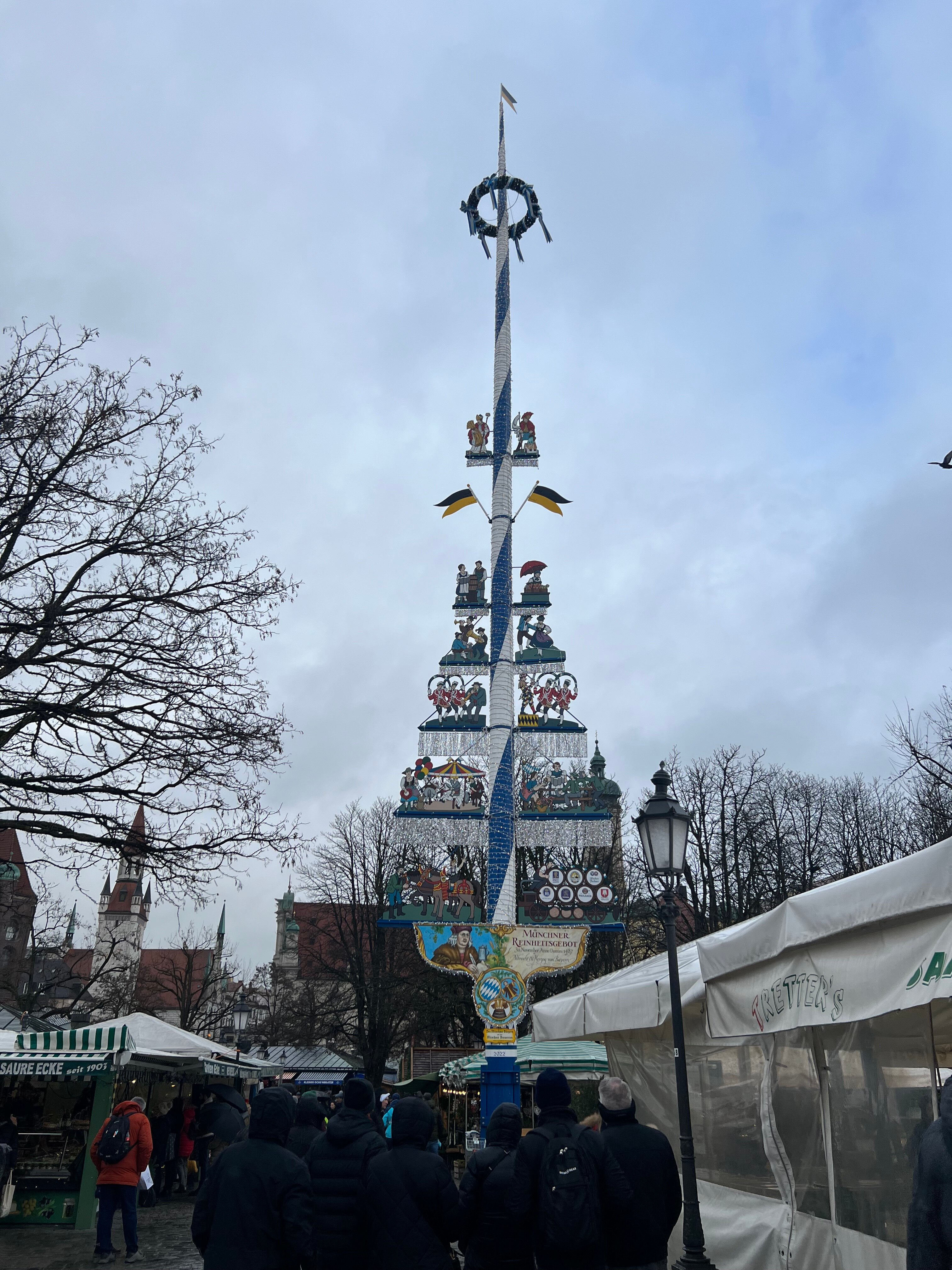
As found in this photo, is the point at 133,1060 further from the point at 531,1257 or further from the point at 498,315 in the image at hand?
the point at 498,315

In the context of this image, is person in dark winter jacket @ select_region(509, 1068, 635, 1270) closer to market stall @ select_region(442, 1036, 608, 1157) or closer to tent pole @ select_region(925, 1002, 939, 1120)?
tent pole @ select_region(925, 1002, 939, 1120)

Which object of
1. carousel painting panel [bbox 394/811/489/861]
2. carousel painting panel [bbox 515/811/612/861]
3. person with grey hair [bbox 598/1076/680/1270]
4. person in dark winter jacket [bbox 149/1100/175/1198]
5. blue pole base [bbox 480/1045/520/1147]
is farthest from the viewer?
carousel painting panel [bbox 515/811/612/861]

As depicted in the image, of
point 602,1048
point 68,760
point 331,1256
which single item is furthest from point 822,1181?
point 602,1048

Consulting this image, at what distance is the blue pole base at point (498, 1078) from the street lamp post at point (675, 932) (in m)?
7.66

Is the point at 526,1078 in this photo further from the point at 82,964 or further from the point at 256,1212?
the point at 82,964

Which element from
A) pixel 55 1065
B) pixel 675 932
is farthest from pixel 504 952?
pixel 675 932

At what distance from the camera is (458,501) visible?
18.5 metres

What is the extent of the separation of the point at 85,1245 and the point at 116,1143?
2.30m

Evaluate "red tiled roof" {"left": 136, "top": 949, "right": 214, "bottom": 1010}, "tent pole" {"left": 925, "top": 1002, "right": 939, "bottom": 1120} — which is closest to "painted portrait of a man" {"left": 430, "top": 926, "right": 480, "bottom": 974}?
"tent pole" {"left": 925, "top": 1002, "right": 939, "bottom": 1120}

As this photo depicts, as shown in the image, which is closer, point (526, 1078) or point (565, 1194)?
point (565, 1194)

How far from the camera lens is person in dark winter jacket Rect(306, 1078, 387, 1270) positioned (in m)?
4.51

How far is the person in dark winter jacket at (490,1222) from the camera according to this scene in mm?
4348

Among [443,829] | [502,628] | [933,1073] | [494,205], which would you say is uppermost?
[494,205]

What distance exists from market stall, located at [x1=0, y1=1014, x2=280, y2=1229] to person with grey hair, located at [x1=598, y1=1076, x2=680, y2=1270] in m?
8.90
